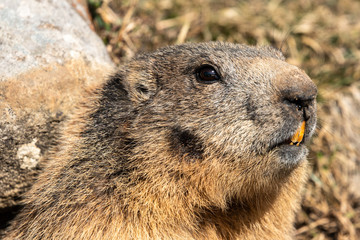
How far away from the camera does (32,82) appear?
172 inches

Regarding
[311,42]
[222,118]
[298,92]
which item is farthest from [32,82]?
[311,42]

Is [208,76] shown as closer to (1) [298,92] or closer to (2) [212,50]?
(2) [212,50]

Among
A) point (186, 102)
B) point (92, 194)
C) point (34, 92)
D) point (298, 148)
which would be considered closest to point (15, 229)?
point (92, 194)

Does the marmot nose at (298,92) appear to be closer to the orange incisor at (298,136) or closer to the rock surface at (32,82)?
the orange incisor at (298,136)

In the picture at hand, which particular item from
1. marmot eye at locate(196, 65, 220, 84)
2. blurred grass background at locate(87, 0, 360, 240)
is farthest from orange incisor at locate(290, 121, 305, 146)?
blurred grass background at locate(87, 0, 360, 240)

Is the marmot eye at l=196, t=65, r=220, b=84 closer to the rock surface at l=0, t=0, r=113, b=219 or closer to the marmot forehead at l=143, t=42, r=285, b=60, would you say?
the marmot forehead at l=143, t=42, r=285, b=60

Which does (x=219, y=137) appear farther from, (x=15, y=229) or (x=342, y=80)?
(x=342, y=80)

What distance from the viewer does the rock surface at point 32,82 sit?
4262 mm

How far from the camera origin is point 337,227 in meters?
6.21

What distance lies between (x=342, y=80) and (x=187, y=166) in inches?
171

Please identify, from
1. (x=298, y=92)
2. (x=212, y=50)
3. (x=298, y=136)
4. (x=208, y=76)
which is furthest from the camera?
(x=212, y=50)

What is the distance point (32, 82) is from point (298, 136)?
268cm

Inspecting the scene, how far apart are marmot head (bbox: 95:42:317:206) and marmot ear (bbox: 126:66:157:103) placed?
10 mm

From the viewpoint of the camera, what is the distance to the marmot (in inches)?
144
